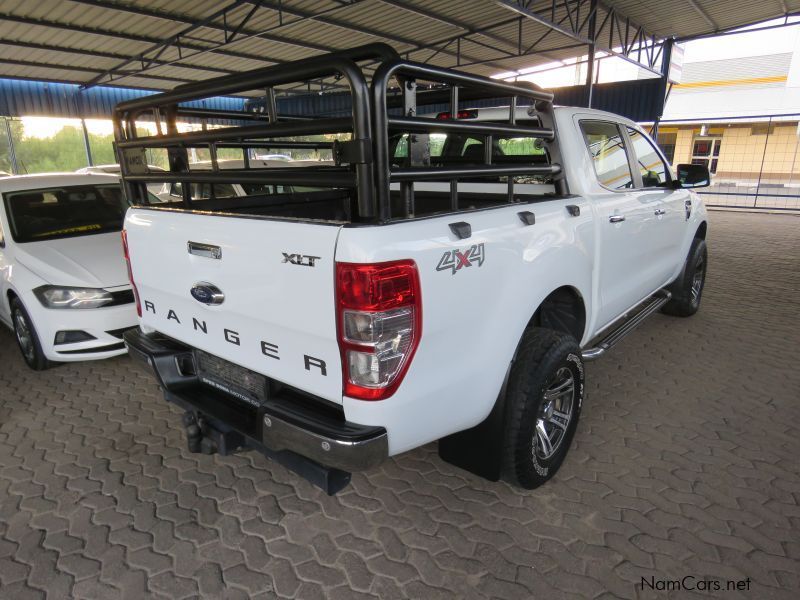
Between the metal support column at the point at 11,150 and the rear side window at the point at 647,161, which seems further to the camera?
the metal support column at the point at 11,150

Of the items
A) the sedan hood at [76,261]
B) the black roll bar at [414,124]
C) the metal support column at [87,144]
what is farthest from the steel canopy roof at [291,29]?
the black roll bar at [414,124]

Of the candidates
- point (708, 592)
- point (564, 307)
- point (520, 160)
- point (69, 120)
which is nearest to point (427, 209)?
point (520, 160)

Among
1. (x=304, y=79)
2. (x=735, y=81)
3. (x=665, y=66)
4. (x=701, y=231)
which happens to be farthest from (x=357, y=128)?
(x=735, y=81)

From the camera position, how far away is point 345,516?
2527 millimetres

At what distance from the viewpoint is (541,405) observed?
8.19 ft

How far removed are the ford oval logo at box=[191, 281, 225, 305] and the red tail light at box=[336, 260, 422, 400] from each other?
0.69 meters

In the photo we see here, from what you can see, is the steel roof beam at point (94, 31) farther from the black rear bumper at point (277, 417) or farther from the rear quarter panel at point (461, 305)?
the rear quarter panel at point (461, 305)

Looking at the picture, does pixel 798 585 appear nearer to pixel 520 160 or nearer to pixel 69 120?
pixel 520 160

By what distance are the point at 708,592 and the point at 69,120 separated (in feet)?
70.8

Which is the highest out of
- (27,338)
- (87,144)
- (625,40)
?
(625,40)

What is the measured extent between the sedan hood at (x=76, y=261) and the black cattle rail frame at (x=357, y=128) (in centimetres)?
156

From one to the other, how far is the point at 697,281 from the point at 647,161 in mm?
1908

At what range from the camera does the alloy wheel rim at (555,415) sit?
2594 millimetres

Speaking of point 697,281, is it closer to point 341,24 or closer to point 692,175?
point 692,175
